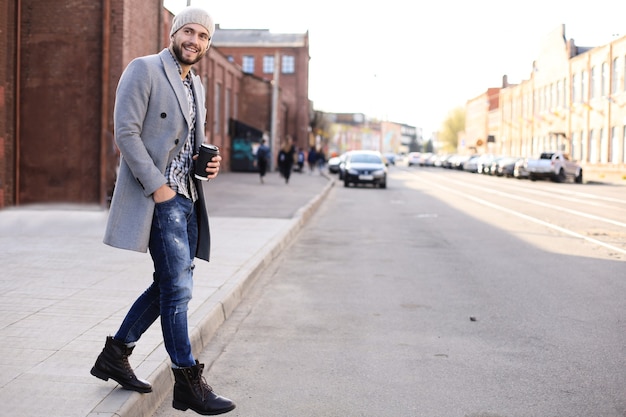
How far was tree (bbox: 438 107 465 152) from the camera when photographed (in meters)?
132

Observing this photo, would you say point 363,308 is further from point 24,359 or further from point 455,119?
point 455,119

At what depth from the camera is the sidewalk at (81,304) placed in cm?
421

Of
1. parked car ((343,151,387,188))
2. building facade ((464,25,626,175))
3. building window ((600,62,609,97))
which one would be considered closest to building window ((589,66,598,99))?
building facade ((464,25,626,175))

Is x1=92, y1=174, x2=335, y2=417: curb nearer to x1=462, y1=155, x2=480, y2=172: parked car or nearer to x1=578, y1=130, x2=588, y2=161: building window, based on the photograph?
x1=578, y1=130, x2=588, y2=161: building window

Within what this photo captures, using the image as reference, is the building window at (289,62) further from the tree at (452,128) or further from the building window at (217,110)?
the tree at (452,128)

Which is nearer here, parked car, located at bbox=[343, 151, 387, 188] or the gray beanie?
the gray beanie

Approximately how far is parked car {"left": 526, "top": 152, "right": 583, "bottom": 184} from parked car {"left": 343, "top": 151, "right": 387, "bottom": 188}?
13.4 m

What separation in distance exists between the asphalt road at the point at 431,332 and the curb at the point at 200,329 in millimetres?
101

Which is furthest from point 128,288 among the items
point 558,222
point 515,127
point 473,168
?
point 515,127

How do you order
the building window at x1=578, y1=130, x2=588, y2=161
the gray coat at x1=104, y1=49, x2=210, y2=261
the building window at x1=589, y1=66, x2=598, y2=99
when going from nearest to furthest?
the gray coat at x1=104, y1=49, x2=210, y2=261
the building window at x1=589, y1=66, x2=598, y2=99
the building window at x1=578, y1=130, x2=588, y2=161

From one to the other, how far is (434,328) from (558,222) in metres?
11.0

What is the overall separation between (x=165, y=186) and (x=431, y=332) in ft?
10.6

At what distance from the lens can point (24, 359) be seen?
4844 millimetres

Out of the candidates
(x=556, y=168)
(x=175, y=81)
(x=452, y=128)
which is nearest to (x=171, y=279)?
(x=175, y=81)
